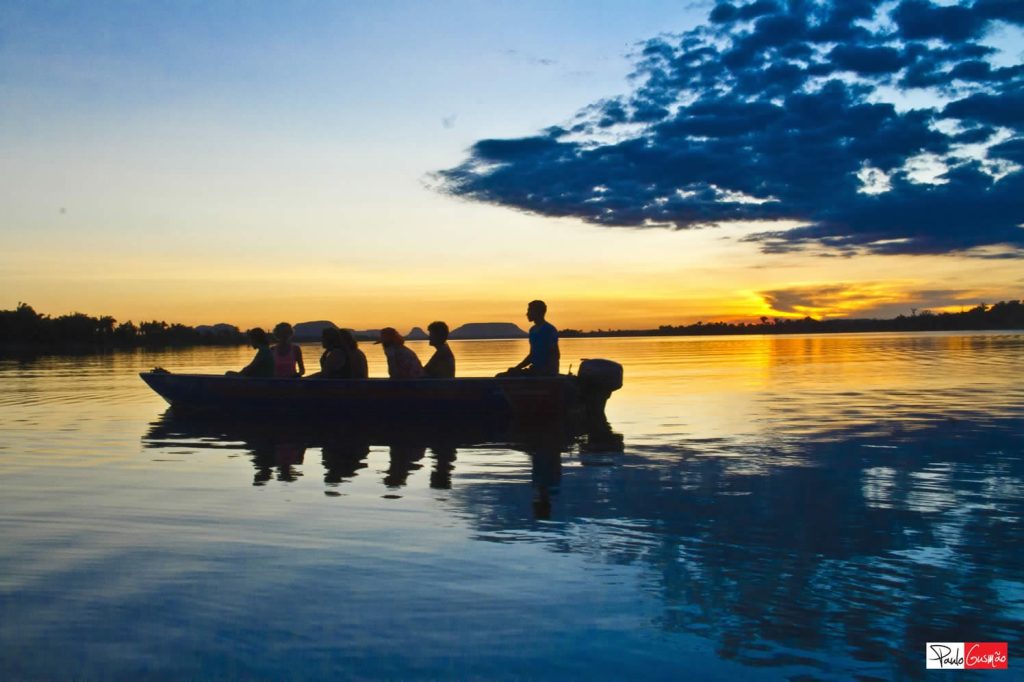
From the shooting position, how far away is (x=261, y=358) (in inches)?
762

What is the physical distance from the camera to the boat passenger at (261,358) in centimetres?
1892

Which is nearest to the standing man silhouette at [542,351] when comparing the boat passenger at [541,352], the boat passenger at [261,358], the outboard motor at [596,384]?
the boat passenger at [541,352]

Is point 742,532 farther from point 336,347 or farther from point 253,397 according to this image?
point 253,397

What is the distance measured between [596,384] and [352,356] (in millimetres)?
5824

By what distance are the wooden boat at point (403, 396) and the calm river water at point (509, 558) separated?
225cm

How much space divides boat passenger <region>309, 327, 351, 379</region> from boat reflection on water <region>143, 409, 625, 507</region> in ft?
3.50

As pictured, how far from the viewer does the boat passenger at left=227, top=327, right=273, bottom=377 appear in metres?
18.9

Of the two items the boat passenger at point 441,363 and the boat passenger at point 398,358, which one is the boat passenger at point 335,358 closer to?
the boat passenger at point 398,358

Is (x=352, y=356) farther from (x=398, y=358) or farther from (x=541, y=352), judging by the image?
(x=541, y=352)

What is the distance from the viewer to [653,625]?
5.34m

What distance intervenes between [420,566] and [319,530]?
1.78 m

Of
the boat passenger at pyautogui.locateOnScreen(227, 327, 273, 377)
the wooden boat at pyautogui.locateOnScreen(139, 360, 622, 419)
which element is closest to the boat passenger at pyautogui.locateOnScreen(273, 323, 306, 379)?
the boat passenger at pyautogui.locateOnScreen(227, 327, 273, 377)

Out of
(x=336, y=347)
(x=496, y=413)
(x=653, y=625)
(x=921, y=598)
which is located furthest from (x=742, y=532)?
(x=336, y=347)

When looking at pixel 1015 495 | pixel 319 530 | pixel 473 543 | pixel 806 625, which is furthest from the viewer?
pixel 1015 495
